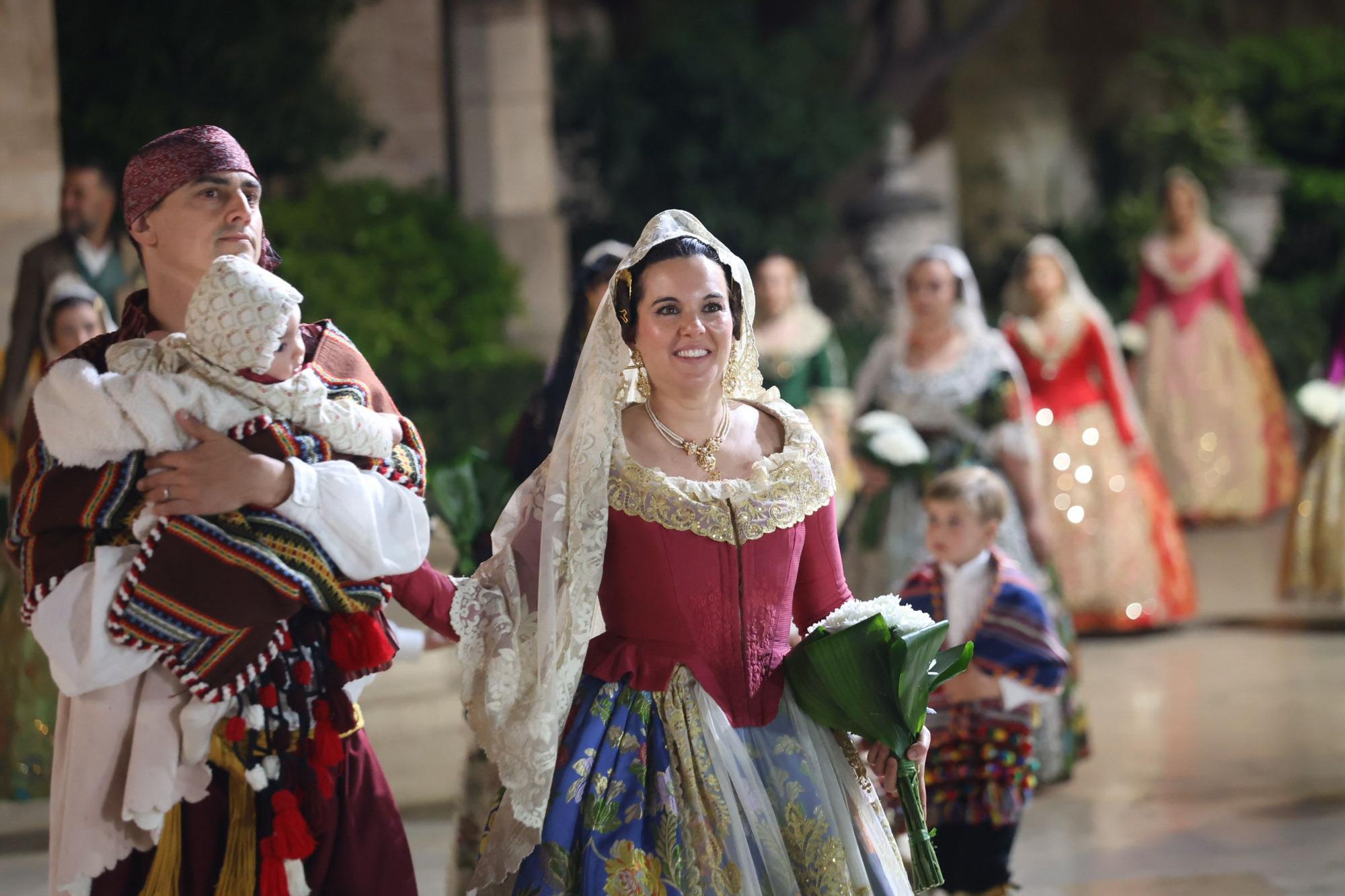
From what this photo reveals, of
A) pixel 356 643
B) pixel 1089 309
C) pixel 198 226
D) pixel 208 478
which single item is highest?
pixel 1089 309

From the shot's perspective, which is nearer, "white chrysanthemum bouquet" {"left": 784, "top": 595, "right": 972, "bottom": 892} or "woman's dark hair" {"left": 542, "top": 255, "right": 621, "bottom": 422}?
"white chrysanthemum bouquet" {"left": 784, "top": 595, "right": 972, "bottom": 892}

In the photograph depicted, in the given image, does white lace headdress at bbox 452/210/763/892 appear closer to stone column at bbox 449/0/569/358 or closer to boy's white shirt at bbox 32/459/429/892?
boy's white shirt at bbox 32/459/429/892

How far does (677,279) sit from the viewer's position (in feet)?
9.82

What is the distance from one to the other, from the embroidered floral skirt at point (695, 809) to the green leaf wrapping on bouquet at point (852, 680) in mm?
81

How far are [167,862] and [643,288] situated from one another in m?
1.26

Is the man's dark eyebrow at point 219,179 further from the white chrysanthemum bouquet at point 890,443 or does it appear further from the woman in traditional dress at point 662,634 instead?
the white chrysanthemum bouquet at point 890,443

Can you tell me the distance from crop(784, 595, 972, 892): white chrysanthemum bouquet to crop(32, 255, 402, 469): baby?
0.92 meters

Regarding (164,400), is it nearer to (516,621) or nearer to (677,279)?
(516,621)

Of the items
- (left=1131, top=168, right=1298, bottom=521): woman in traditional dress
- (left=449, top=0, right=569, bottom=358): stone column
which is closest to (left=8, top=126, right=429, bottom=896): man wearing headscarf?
(left=449, top=0, right=569, bottom=358): stone column

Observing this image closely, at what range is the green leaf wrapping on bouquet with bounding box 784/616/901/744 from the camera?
9.33ft

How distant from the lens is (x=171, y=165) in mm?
2764

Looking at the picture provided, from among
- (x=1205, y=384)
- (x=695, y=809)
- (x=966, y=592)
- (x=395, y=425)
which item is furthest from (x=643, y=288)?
(x=1205, y=384)

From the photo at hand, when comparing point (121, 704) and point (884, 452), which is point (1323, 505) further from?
point (121, 704)

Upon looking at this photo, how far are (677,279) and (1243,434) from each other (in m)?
8.60
